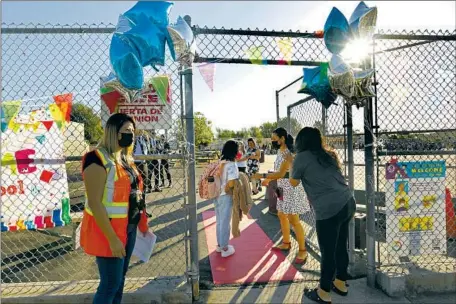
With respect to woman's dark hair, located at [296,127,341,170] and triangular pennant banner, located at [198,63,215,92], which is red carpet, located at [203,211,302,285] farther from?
triangular pennant banner, located at [198,63,215,92]

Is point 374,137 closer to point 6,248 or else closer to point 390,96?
point 390,96

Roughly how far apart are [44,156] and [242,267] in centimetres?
274

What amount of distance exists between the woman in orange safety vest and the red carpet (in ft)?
5.48

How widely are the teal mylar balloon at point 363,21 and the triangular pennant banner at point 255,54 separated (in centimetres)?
96

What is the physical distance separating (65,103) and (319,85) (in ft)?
9.01

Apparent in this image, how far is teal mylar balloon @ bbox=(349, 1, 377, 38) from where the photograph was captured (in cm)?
329

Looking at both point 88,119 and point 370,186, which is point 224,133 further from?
point 88,119

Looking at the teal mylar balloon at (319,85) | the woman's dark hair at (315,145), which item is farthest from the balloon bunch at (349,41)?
the woman's dark hair at (315,145)

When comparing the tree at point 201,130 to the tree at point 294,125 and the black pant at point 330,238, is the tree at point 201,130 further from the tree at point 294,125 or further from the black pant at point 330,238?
the black pant at point 330,238

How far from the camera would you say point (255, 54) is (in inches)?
139

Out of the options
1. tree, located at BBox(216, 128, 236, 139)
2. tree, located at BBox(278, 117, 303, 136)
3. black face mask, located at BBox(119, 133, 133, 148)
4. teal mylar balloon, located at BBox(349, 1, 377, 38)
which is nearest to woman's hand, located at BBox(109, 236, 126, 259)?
black face mask, located at BBox(119, 133, 133, 148)

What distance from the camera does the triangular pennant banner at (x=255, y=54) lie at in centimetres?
352

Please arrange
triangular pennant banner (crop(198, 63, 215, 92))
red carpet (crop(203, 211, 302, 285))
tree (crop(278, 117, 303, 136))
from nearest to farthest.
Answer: triangular pennant banner (crop(198, 63, 215, 92)) < red carpet (crop(203, 211, 302, 285)) < tree (crop(278, 117, 303, 136))

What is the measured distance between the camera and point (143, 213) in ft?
9.45
